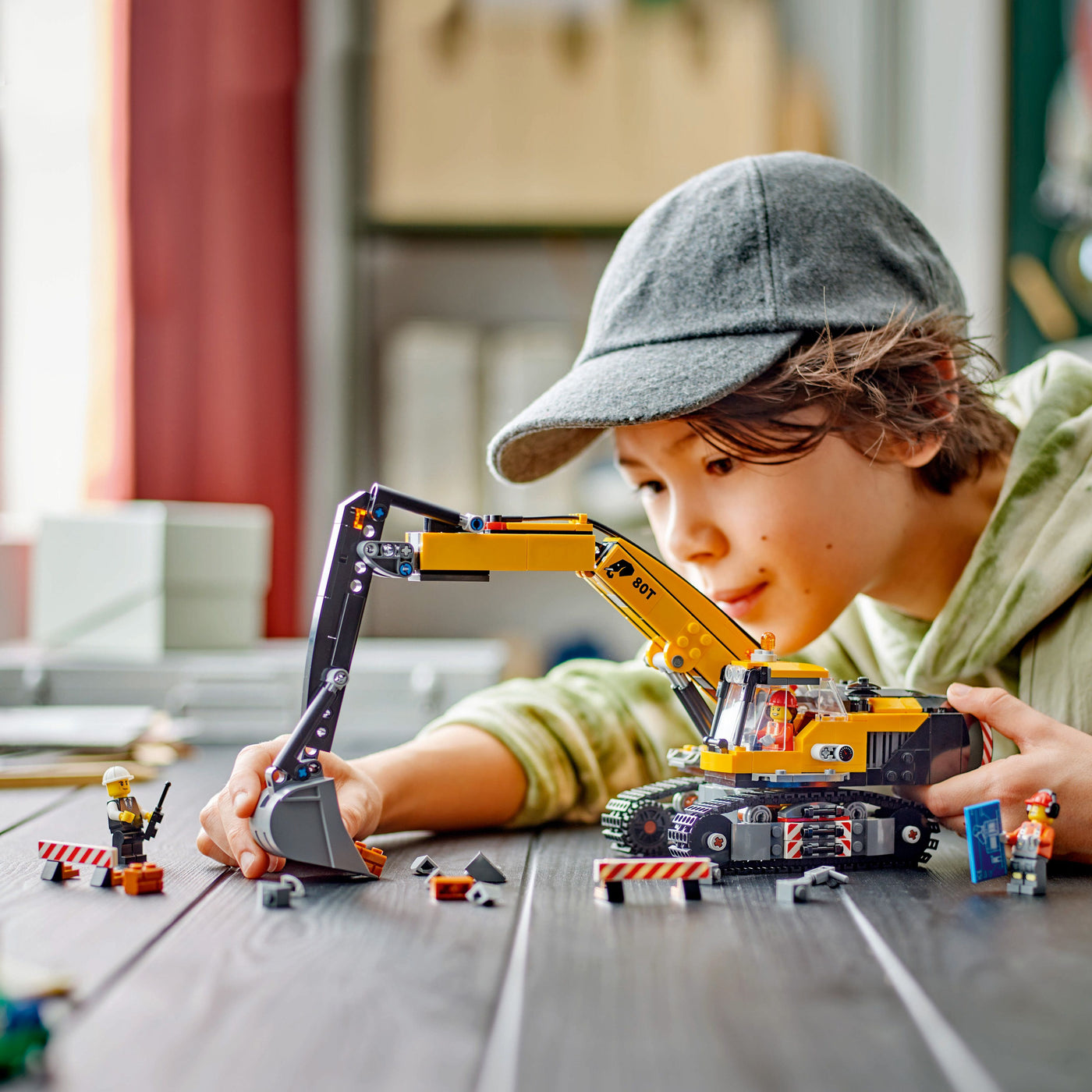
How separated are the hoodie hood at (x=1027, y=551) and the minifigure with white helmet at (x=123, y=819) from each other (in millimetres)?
618

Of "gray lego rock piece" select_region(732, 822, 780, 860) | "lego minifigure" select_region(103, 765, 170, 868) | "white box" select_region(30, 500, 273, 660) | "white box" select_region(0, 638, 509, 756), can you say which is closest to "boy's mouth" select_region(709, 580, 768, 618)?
"gray lego rock piece" select_region(732, 822, 780, 860)

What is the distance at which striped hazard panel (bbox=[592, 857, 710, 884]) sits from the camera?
656 millimetres

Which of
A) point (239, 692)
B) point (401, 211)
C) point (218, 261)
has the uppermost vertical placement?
point (401, 211)

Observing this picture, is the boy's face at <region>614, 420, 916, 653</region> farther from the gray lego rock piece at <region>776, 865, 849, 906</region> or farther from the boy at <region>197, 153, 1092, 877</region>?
the gray lego rock piece at <region>776, 865, 849, 906</region>

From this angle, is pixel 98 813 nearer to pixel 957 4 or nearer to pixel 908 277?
pixel 908 277

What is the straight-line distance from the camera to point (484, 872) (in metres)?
0.70

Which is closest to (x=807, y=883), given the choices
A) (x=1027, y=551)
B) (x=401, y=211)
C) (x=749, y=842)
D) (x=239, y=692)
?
(x=749, y=842)

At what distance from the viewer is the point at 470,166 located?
221 cm

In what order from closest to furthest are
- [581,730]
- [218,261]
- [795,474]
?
1. [795,474]
2. [581,730]
3. [218,261]

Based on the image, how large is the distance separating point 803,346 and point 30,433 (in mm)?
1701

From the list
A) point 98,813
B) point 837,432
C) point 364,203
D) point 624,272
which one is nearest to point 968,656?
point 837,432

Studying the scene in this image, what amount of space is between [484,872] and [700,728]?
196 mm

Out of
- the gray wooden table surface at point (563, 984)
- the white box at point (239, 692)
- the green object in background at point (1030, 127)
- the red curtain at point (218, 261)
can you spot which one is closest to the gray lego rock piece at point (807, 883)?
the gray wooden table surface at point (563, 984)

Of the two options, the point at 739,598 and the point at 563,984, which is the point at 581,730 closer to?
the point at 739,598
